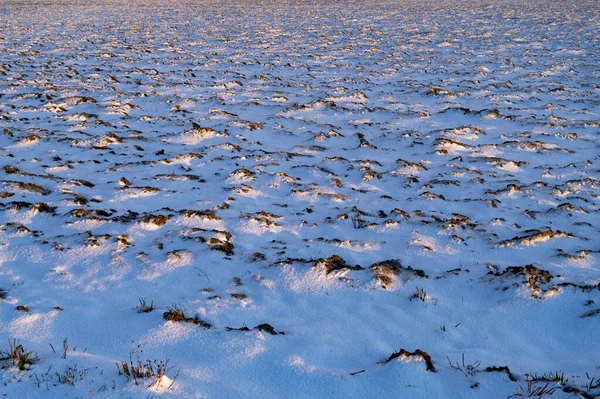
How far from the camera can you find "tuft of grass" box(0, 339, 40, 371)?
3.09 metres

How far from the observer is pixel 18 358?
3.13 meters

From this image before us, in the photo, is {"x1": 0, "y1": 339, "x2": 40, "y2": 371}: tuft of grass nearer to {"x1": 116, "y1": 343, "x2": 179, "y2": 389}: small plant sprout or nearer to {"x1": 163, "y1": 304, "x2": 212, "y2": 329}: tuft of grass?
{"x1": 116, "y1": 343, "x2": 179, "y2": 389}: small plant sprout

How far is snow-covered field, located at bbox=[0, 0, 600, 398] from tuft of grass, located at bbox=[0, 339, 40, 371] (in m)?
0.01

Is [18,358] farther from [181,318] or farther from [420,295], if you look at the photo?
[420,295]

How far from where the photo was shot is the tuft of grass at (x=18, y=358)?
3.09m

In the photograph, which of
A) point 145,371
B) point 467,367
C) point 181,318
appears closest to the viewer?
point 145,371

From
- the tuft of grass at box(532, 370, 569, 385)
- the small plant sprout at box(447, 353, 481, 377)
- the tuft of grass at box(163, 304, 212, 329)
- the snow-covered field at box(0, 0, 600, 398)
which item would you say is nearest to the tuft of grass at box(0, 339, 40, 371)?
the snow-covered field at box(0, 0, 600, 398)

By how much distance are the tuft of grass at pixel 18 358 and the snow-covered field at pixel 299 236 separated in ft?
0.04

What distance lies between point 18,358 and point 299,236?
9.41 feet

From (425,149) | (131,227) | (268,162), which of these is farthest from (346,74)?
(131,227)

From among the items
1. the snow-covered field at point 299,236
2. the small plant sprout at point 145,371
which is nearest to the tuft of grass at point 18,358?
the snow-covered field at point 299,236

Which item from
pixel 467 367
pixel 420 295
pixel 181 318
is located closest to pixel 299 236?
pixel 420 295

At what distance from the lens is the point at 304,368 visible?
332cm

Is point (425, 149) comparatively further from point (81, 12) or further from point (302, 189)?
point (81, 12)
